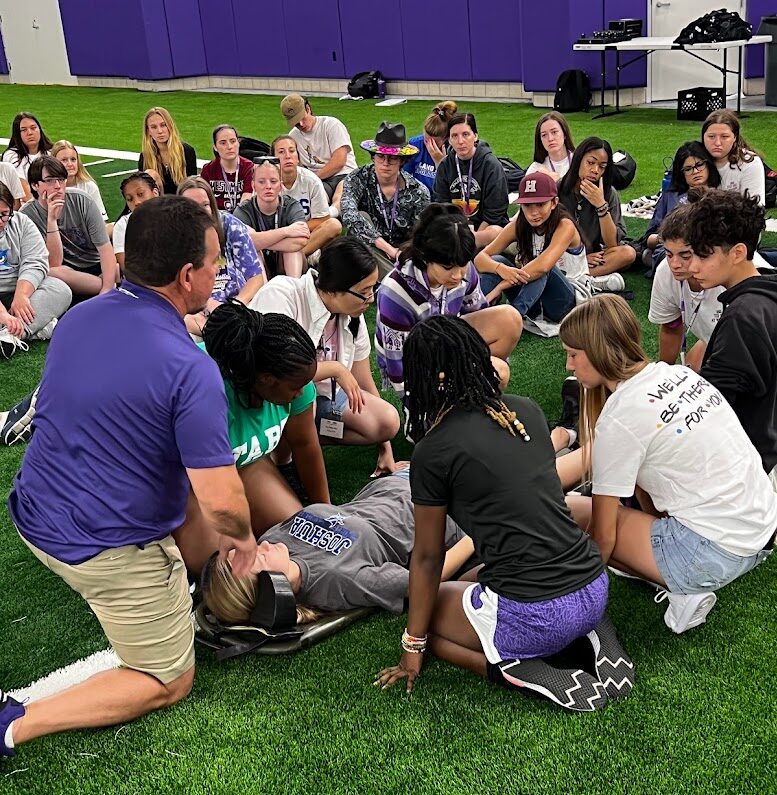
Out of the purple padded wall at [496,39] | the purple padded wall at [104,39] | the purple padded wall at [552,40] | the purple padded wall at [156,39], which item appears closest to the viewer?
the purple padded wall at [552,40]

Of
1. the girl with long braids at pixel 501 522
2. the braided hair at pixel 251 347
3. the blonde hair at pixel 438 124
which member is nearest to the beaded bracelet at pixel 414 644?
the girl with long braids at pixel 501 522

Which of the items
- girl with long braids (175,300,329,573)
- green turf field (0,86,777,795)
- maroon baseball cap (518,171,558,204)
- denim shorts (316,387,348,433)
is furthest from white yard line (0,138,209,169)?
green turf field (0,86,777,795)

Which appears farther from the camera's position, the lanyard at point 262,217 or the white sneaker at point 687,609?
the lanyard at point 262,217

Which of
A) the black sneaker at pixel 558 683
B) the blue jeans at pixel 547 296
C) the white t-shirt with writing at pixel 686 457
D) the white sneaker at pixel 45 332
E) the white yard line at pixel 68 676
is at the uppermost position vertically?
the white t-shirt with writing at pixel 686 457

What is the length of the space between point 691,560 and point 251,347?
5.18ft

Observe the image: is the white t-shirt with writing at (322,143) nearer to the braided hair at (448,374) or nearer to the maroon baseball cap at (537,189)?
the maroon baseball cap at (537,189)

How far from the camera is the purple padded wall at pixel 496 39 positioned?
51.0 feet

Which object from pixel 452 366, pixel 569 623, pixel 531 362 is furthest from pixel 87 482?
pixel 531 362

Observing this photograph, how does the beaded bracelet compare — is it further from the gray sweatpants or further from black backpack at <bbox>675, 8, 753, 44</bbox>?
black backpack at <bbox>675, 8, 753, 44</bbox>

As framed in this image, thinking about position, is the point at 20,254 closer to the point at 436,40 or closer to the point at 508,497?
the point at 508,497

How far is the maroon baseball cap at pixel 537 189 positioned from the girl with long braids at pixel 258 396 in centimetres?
245

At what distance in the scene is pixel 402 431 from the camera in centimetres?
496

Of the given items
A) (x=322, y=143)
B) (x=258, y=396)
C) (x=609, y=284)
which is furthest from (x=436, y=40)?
(x=258, y=396)

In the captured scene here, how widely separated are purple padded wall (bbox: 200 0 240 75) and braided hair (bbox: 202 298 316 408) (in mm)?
18033
